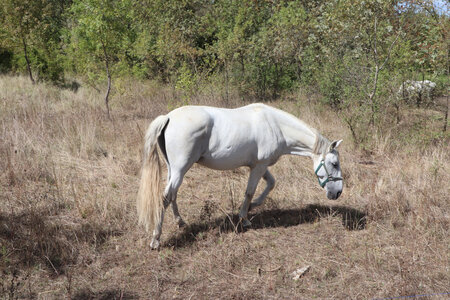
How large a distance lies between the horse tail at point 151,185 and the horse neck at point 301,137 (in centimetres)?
151

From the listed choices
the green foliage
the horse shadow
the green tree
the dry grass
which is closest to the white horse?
the horse shadow

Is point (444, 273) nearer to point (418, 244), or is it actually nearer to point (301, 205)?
point (418, 244)

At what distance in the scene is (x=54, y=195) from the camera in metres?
5.05

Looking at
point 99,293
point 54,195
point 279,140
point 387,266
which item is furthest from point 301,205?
point 54,195

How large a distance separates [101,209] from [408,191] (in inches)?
172

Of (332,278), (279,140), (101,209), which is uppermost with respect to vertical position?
(279,140)

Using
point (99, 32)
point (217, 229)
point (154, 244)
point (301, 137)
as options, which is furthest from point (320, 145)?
point (99, 32)

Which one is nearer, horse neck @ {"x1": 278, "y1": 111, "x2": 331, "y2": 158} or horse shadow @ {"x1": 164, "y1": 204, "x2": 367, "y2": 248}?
horse shadow @ {"x1": 164, "y1": 204, "x2": 367, "y2": 248}

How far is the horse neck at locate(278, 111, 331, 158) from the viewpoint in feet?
14.7

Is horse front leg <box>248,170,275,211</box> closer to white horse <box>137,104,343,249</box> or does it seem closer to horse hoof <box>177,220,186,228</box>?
white horse <box>137,104,343,249</box>

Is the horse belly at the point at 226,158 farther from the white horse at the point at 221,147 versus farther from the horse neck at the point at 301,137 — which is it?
the horse neck at the point at 301,137

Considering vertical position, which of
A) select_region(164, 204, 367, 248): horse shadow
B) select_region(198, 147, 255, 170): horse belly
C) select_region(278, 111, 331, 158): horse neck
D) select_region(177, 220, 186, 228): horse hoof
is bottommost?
select_region(164, 204, 367, 248): horse shadow

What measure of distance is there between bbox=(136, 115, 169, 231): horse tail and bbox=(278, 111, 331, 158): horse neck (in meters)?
1.51

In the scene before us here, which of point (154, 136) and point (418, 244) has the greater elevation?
point (154, 136)
